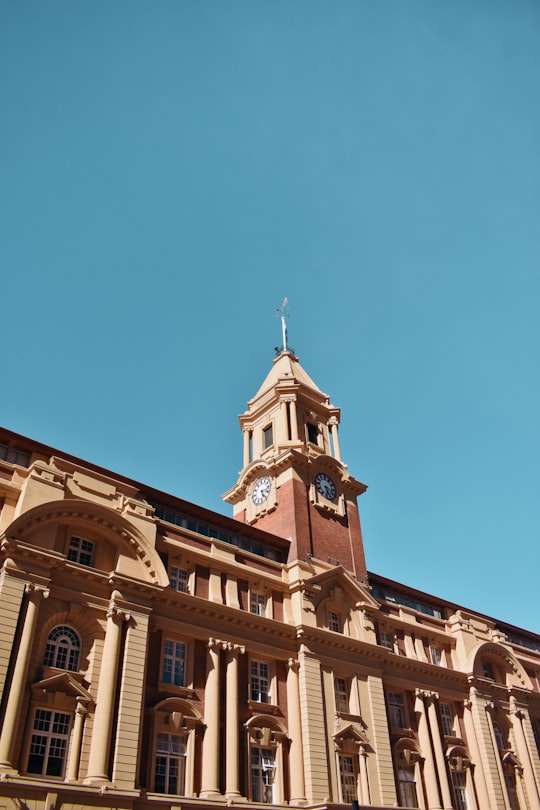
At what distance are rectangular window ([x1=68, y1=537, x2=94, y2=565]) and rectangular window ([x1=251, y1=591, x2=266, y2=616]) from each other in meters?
11.1

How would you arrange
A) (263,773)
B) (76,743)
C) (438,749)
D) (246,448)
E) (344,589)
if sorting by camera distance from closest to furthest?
1. (76,743)
2. (263,773)
3. (438,749)
4. (344,589)
5. (246,448)

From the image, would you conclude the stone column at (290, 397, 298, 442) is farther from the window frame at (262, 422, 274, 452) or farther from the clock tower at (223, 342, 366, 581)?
the window frame at (262, 422, 274, 452)

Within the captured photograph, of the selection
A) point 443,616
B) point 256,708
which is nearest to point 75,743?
point 256,708

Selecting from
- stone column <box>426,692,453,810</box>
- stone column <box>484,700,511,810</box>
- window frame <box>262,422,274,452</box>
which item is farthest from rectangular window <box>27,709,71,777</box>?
stone column <box>484,700,511,810</box>

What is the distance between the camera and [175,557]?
38.8 m

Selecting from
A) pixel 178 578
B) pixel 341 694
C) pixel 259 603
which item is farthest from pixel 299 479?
pixel 341 694

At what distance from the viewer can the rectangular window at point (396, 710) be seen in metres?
44.3

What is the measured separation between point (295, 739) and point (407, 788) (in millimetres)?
9851

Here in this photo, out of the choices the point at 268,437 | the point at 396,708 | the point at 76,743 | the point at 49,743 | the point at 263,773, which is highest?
the point at 268,437

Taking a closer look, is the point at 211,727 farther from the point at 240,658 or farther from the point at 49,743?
the point at 49,743

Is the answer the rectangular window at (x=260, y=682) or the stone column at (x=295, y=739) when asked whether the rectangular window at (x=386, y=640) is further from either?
the rectangular window at (x=260, y=682)

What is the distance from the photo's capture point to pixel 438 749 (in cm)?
4469

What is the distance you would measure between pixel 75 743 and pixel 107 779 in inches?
82.3

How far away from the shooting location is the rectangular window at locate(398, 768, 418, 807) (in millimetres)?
41219
